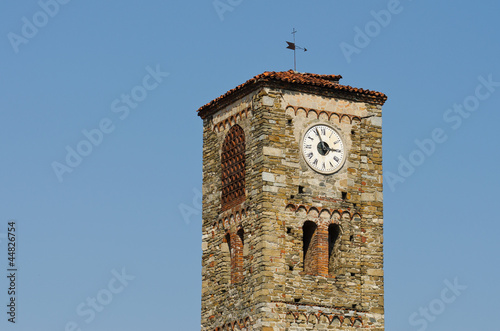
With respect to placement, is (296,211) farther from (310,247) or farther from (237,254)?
(237,254)

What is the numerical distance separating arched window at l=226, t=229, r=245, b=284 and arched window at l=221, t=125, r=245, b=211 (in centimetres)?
126

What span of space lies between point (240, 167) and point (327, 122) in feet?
12.2

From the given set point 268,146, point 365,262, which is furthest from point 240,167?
point 365,262

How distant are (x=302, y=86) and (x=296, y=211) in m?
4.83

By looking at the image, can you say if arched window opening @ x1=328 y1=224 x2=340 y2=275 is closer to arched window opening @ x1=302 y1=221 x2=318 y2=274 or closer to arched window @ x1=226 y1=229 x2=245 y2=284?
arched window opening @ x1=302 y1=221 x2=318 y2=274

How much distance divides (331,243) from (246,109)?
19.8 feet

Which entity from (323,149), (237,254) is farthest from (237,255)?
(323,149)

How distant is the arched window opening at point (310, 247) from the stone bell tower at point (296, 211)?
4 centimetres

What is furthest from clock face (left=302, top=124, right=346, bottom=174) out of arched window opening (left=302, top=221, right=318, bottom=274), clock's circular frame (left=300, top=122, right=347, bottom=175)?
arched window opening (left=302, top=221, right=318, bottom=274)

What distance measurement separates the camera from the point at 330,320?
62938mm

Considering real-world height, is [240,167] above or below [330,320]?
above

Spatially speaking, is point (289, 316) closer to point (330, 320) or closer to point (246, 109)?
point (330, 320)

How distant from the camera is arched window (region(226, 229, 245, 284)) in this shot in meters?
64.4

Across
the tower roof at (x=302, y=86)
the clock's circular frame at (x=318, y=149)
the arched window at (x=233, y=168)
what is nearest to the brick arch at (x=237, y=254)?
the arched window at (x=233, y=168)
